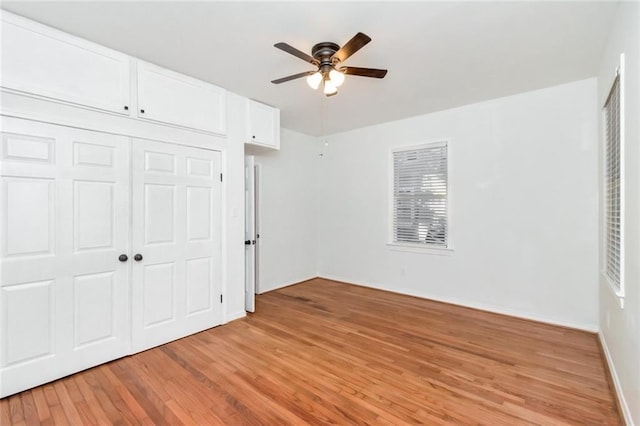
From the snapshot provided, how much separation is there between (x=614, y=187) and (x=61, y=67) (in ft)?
14.9

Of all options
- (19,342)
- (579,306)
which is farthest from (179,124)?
(579,306)

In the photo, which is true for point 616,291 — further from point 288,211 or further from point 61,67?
point 61,67

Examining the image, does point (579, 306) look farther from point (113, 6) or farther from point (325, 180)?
point (113, 6)

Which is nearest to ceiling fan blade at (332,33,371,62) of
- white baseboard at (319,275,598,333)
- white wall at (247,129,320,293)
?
white wall at (247,129,320,293)

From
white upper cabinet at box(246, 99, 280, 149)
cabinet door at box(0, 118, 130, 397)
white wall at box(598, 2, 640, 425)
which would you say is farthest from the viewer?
white upper cabinet at box(246, 99, 280, 149)

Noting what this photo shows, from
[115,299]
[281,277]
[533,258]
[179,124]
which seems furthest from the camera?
[281,277]

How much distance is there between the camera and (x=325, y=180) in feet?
19.0

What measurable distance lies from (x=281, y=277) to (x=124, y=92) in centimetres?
354

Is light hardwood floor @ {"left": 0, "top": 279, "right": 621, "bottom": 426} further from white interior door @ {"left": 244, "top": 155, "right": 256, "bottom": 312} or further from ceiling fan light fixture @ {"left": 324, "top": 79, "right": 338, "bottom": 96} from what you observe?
ceiling fan light fixture @ {"left": 324, "top": 79, "right": 338, "bottom": 96}

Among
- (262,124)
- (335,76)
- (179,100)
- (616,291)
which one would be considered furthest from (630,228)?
(179,100)

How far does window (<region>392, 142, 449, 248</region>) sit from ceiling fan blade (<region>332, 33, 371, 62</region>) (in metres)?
2.65

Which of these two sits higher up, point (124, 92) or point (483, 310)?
point (124, 92)

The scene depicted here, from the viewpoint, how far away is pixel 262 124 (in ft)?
13.0

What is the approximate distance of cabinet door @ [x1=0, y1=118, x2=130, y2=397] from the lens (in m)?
2.19
